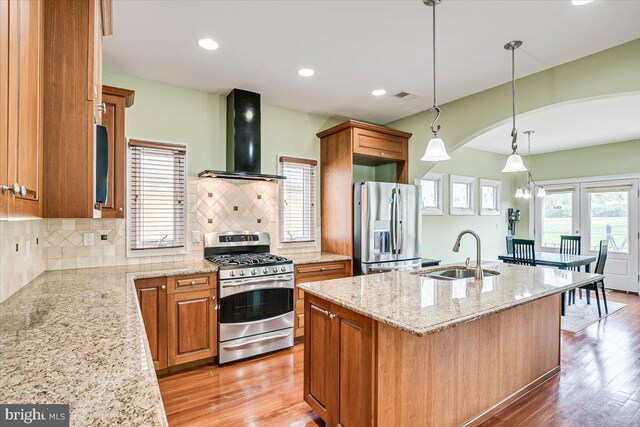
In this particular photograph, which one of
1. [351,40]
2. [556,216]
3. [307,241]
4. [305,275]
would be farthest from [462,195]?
[351,40]

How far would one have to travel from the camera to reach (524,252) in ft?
14.9

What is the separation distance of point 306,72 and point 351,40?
26.1 inches

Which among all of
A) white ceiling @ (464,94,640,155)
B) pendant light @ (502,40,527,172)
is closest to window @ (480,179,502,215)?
white ceiling @ (464,94,640,155)

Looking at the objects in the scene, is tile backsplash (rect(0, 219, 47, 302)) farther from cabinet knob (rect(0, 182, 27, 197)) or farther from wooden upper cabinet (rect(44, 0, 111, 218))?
cabinet knob (rect(0, 182, 27, 197))

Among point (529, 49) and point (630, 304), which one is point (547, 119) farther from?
point (630, 304)

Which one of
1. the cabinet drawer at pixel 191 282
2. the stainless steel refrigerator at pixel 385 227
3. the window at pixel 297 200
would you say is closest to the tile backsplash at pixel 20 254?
the cabinet drawer at pixel 191 282

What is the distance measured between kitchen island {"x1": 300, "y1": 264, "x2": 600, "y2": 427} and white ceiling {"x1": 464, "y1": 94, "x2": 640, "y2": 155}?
210 centimetres

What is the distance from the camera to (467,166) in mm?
6438

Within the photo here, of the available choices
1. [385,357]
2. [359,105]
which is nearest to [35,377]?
[385,357]

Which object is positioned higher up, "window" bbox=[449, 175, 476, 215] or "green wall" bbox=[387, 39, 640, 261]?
"green wall" bbox=[387, 39, 640, 261]

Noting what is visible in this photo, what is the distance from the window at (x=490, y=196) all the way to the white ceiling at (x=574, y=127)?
27.5 inches

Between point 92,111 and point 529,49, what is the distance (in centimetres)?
306

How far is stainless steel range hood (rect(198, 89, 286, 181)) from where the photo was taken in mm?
3488

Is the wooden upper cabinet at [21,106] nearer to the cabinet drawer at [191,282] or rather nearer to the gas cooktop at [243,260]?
the cabinet drawer at [191,282]
